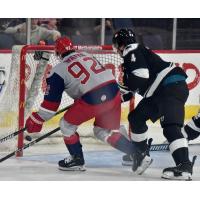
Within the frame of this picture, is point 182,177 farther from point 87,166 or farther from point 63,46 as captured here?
point 63,46

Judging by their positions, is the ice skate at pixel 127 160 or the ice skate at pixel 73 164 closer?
the ice skate at pixel 73 164

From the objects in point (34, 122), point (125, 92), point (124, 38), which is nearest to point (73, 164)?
point (34, 122)

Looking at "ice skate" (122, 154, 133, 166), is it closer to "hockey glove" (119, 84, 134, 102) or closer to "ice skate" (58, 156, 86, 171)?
"ice skate" (58, 156, 86, 171)

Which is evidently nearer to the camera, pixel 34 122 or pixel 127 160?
pixel 34 122

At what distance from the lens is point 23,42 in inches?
265

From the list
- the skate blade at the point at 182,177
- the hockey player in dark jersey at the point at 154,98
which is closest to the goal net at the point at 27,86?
the hockey player in dark jersey at the point at 154,98

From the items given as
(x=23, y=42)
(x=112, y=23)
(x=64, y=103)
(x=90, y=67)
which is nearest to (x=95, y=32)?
(x=112, y=23)

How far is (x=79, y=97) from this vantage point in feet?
16.8

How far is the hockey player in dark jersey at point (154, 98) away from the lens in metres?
4.88

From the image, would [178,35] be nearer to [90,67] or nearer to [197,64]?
[197,64]

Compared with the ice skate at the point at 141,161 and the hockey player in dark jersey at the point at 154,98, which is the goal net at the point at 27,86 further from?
the ice skate at the point at 141,161

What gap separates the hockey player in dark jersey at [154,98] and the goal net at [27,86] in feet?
2.18

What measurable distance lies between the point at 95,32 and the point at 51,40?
432mm

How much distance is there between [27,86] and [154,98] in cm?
116
